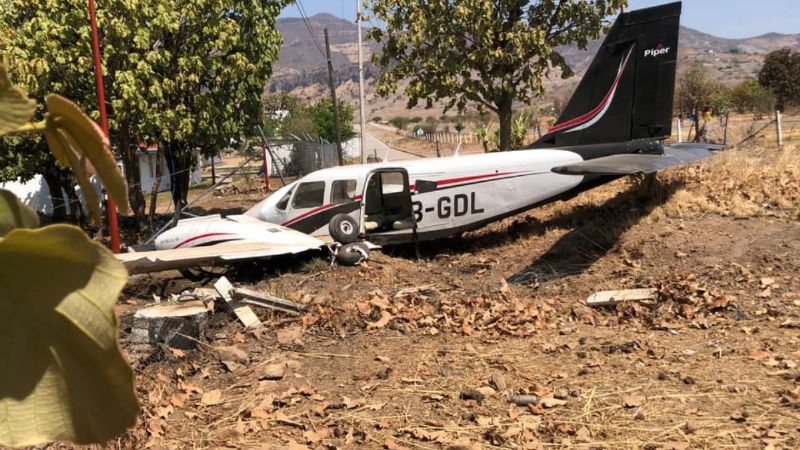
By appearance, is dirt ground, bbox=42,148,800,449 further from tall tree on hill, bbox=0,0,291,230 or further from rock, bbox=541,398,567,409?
tall tree on hill, bbox=0,0,291,230

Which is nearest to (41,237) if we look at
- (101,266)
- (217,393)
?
(101,266)

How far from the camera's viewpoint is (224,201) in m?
27.8

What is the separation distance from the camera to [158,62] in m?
14.0

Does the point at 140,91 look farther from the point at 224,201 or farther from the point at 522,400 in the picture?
the point at 224,201

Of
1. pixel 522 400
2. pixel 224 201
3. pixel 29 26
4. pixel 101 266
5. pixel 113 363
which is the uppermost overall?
pixel 29 26

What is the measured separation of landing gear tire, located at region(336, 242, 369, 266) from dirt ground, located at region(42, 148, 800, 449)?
21 cm

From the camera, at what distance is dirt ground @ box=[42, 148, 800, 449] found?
5.02m

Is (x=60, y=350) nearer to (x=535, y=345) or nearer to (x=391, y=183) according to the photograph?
(x=535, y=345)

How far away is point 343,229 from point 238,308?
12.1 ft

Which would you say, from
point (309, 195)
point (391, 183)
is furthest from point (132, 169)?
point (391, 183)

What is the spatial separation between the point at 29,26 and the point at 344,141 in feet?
152

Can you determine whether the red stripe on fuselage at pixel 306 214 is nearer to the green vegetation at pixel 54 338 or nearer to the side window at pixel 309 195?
the side window at pixel 309 195

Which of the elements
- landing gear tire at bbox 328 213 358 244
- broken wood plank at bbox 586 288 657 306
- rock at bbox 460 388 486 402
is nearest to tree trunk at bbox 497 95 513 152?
landing gear tire at bbox 328 213 358 244

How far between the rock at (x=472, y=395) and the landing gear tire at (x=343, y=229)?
6.04 meters
